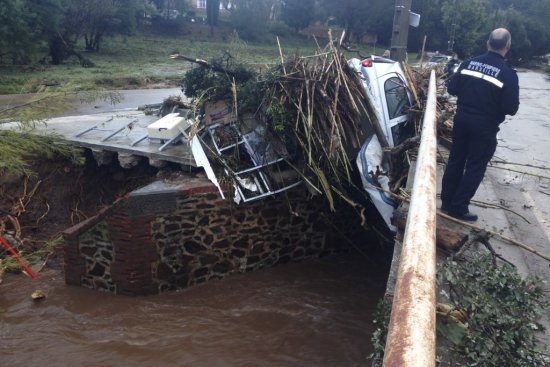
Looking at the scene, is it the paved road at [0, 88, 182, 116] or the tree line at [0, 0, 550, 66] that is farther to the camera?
the tree line at [0, 0, 550, 66]

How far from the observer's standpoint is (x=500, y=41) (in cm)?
486

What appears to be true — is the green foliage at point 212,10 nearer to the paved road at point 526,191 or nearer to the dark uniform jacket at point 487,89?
the paved road at point 526,191

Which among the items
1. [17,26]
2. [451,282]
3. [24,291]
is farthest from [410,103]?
[17,26]

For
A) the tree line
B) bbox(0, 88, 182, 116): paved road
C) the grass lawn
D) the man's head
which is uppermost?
the tree line

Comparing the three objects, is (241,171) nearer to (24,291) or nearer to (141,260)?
(141,260)

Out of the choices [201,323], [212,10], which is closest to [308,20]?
[212,10]

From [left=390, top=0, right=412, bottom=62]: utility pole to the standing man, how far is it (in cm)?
687

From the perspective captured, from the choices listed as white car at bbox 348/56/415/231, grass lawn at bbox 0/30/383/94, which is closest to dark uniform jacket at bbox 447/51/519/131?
white car at bbox 348/56/415/231

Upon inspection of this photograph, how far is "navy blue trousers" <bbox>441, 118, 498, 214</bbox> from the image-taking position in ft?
16.8

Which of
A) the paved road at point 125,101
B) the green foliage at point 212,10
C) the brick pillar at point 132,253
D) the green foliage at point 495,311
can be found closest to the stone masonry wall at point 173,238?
the brick pillar at point 132,253

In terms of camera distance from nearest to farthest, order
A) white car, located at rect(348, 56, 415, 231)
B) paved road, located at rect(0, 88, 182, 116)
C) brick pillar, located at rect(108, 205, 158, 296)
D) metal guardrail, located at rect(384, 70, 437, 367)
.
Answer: metal guardrail, located at rect(384, 70, 437, 367), white car, located at rect(348, 56, 415, 231), brick pillar, located at rect(108, 205, 158, 296), paved road, located at rect(0, 88, 182, 116)

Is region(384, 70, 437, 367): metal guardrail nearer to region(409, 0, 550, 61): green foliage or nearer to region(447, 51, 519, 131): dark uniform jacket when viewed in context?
region(447, 51, 519, 131): dark uniform jacket

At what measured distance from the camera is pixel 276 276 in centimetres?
843

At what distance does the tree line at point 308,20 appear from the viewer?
33.1 meters
